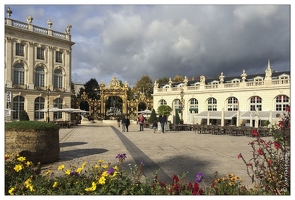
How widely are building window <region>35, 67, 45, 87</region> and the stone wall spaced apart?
109ft

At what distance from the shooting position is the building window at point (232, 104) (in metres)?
34.9

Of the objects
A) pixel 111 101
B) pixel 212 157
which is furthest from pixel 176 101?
pixel 212 157

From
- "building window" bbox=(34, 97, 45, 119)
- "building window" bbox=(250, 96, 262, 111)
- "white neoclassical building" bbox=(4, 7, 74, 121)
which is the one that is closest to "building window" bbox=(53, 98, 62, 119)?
"white neoclassical building" bbox=(4, 7, 74, 121)

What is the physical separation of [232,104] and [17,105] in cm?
3045

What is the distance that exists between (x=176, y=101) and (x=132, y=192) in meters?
40.0

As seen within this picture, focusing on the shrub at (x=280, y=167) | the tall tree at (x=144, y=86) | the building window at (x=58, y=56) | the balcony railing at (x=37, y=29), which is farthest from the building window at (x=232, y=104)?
the shrub at (x=280, y=167)

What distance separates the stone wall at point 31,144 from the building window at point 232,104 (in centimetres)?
3116

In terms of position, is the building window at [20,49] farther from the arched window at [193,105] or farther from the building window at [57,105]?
the arched window at [193,105]

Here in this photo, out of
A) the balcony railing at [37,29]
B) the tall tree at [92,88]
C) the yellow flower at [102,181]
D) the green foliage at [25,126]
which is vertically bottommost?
the yellow flower at [102,181]

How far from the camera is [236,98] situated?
34.8 metres

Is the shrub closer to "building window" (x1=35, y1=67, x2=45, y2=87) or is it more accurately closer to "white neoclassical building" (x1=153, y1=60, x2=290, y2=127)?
"white neoclassical building" (x1=153, y1=60, x2=290, y2=127)

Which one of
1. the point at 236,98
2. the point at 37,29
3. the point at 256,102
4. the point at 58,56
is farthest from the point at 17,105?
the point at 256,102

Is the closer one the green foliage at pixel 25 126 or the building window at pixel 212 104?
the green foliage at pixel 25 126

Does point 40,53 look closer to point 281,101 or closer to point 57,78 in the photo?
point 57,78
